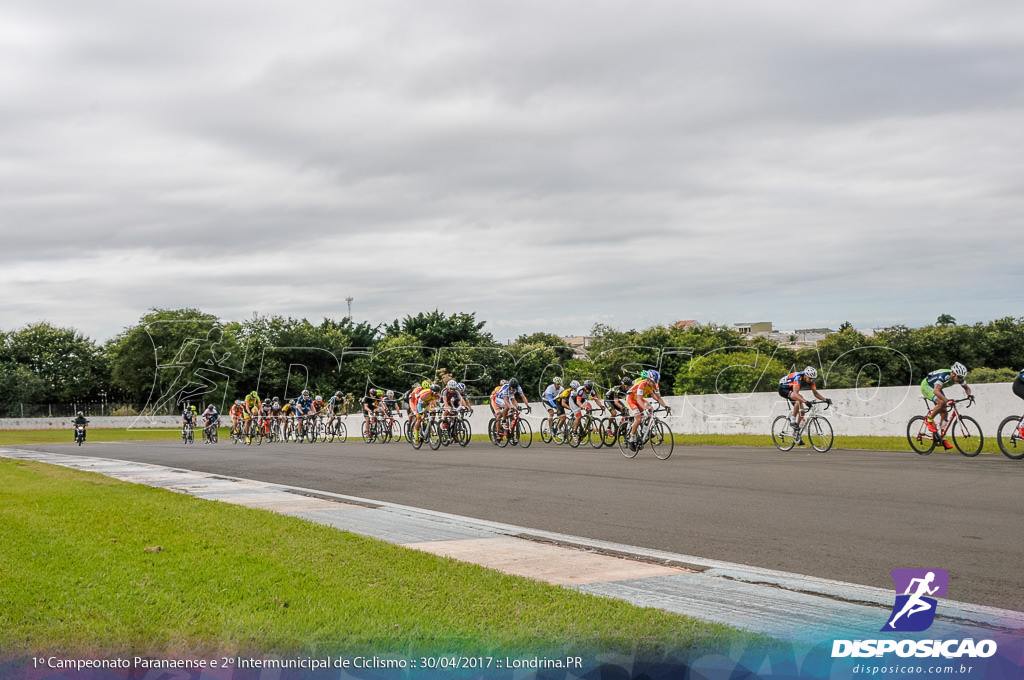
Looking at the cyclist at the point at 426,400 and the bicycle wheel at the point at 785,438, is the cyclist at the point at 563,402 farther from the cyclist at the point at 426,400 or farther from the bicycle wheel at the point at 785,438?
the bicycle wheel at the point at 785,438

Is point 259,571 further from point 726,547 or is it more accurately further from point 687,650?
point 726,547

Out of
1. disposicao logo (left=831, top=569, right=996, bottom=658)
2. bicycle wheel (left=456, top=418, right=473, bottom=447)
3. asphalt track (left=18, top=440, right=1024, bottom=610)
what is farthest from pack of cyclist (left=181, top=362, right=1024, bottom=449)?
disposicao logo (left=831, top=569, right=996, bottom=658)

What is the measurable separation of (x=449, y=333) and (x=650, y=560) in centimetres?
8149

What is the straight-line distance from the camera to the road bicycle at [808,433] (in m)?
21.8

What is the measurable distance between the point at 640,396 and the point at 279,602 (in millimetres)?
16490

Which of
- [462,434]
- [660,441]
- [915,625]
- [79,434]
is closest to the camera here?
[915,625]

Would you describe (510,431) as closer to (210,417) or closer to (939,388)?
(939,388)

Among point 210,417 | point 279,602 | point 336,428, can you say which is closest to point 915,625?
point 279,602

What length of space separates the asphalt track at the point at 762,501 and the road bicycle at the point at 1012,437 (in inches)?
13.4

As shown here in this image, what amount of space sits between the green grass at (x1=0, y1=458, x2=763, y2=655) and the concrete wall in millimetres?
18954

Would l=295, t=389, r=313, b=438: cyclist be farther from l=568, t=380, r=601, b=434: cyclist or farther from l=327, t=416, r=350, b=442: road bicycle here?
l=568, t=380, r=601, b=434: cyclist

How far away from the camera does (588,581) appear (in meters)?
7.34

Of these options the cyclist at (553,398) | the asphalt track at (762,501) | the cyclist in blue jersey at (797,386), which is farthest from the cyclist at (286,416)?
the cyclist in blue jersey at (797,386)

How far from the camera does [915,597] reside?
6.44 metres
